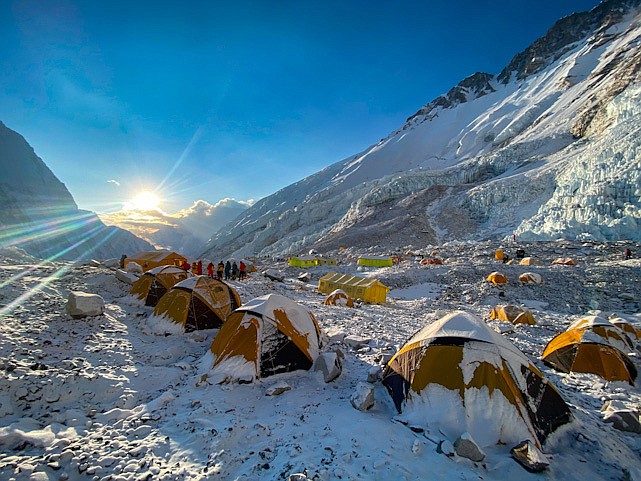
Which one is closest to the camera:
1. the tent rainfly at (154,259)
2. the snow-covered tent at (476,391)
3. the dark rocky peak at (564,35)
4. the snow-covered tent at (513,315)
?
the snow-covered tent at (476,391)

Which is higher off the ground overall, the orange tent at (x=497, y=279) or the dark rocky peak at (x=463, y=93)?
the dark rocky peak at (x=463, y=93)

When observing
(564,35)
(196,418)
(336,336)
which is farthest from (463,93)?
(196,418)

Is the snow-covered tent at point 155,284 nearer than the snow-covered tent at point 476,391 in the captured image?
No

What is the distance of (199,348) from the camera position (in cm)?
794

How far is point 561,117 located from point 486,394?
72195 mm

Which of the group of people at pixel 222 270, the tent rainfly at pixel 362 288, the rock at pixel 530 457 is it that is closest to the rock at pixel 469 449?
the rock at pixel 530 457

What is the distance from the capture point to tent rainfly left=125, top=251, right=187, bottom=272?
21.0 meters

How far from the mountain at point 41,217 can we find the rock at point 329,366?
8429 cm

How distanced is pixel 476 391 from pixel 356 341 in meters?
4.02

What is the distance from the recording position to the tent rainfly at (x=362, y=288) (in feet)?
60.6

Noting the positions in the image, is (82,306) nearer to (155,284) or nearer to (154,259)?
(155,284)

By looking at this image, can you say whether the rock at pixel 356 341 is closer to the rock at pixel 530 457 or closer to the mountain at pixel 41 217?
the rock at pixel 530 457

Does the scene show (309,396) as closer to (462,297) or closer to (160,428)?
(160,428)

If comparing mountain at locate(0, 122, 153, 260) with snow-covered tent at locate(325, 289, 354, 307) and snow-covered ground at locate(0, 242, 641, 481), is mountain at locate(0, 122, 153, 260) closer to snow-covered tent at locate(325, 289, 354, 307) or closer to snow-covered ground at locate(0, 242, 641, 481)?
snow-covered tent at locate(325, 289, 354, 307)
